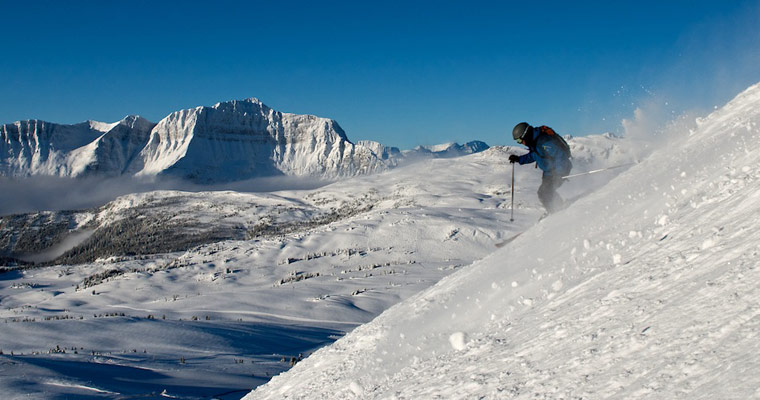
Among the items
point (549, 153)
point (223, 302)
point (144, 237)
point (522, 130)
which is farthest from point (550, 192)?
point (144, 237)

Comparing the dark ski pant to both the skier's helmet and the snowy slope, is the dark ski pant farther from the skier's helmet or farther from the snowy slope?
the snowy slope

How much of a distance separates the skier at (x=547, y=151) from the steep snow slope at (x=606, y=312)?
1624 millimetres

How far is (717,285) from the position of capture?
14.0 feet

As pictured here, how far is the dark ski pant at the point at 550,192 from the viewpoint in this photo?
470 inches

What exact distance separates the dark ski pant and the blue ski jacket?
105 millimetres

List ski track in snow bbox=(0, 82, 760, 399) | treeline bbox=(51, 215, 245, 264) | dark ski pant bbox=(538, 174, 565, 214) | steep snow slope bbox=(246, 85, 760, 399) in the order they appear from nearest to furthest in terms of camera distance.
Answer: steep snow slope bbox=(246, 85, 760, 399) < ski track in snow bbox=(0, 82, 760, 399) < dark ski pant bbox=(538, 174, 565, 214) < treeline bbox=(51, 215, 245, 264)

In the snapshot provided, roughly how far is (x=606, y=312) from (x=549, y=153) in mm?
7282

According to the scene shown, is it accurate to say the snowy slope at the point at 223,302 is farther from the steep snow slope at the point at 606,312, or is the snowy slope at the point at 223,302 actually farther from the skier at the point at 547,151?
the skier at the point at 547,151

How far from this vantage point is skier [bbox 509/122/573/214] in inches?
461

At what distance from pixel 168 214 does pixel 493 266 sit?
184m

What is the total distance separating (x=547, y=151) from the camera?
38.6 feet

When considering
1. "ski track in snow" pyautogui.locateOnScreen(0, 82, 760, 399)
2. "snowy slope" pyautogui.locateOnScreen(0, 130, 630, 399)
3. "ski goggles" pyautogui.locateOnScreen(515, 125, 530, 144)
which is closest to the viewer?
"ski track in snow" pyautogui.locateOnScreen(0, 82, 760, 399)

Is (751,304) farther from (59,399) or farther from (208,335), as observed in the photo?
(208,335)

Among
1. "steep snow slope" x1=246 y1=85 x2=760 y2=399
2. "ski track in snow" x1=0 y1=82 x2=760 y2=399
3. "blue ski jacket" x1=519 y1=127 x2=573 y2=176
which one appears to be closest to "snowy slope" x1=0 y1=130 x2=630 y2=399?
"ski track in snow" x1=0 y1=82 x2=760 y2=399
